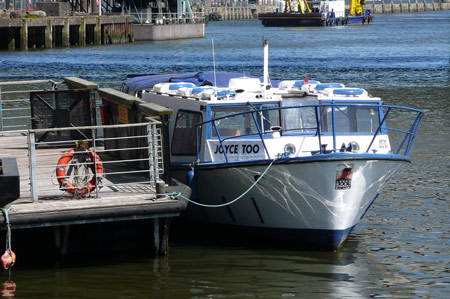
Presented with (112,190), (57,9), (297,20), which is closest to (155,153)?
(112,190)

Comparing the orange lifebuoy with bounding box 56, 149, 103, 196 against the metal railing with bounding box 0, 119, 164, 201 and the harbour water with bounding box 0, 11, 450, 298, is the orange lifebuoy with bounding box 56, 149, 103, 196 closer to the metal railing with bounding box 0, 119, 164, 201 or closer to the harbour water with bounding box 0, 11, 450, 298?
the metal railing with bounding box 0, 119, 164, 201

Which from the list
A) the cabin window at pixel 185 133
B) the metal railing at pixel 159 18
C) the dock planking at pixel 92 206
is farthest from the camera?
the metal railing at pixel 159 18

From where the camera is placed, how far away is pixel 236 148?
1400cm

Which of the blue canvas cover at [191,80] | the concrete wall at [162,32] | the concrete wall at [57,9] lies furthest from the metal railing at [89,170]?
the concrete wall at [162,32]

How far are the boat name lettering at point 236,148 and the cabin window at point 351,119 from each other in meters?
1.34

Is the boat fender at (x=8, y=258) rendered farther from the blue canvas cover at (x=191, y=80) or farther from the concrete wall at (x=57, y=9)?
the concrete wall at (x=57, y=9)

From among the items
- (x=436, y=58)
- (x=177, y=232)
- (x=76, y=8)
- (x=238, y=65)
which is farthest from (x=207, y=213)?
(x=76, y=8)

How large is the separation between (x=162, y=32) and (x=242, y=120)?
2770 inches

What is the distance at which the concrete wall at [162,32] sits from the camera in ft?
271

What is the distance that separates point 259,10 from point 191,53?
112 meters

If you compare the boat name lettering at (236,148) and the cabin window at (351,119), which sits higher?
the cabin window at (351,119)

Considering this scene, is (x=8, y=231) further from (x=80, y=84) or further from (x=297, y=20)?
(x=297, y=20)

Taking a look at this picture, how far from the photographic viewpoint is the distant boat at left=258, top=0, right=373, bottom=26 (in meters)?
120

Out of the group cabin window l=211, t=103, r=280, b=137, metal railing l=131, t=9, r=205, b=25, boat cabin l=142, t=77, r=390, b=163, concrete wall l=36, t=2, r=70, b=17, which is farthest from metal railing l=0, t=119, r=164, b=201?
metal railing l=131, t=9, r=205, b=25
